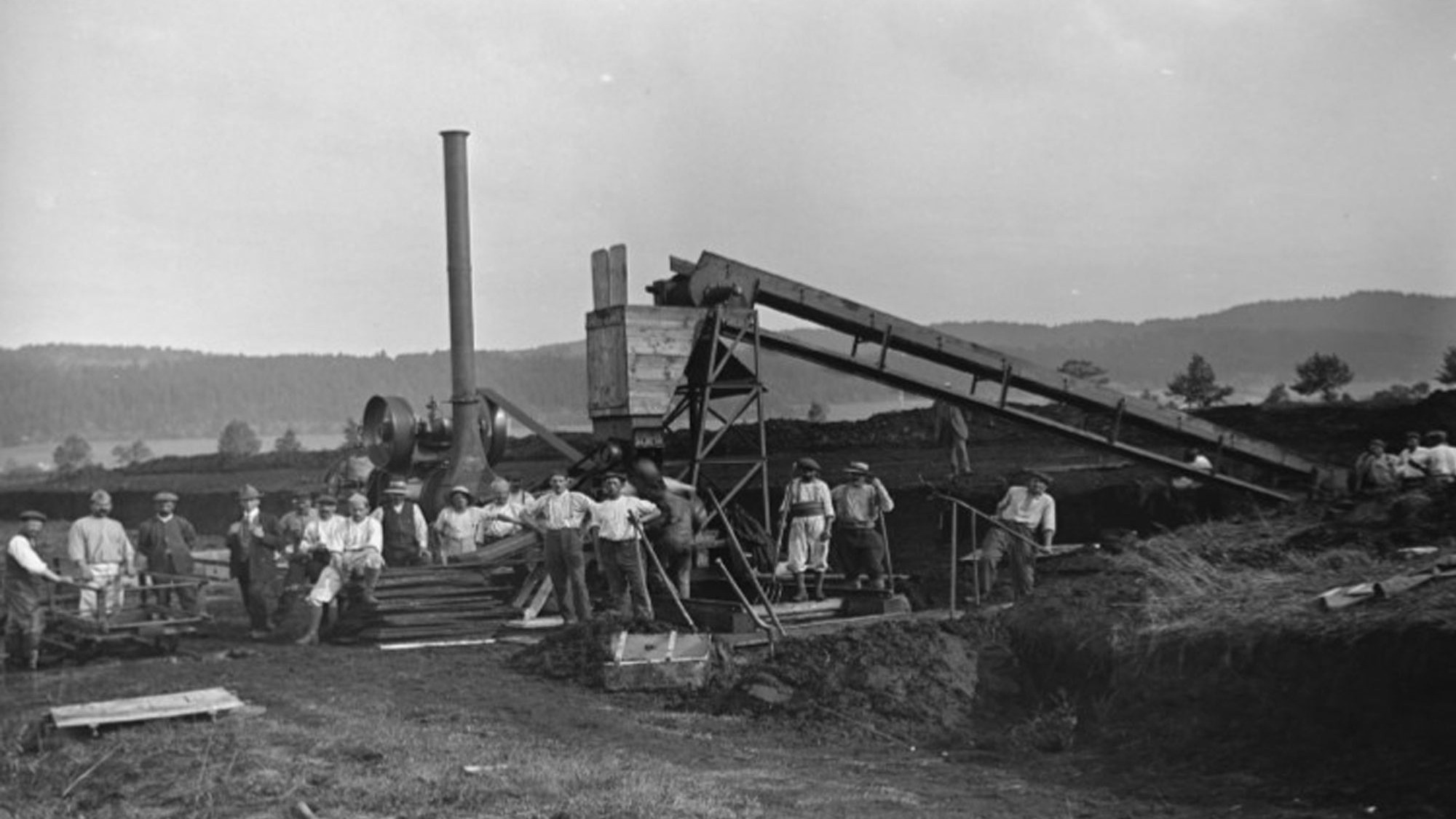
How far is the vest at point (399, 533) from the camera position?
1894 centimetres

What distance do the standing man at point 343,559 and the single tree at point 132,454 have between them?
31.5 metres

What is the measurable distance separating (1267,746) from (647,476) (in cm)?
859

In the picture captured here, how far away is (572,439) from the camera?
3241cm

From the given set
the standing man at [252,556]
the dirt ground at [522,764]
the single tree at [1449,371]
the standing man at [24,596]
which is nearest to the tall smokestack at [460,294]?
the standing man at [252,556]

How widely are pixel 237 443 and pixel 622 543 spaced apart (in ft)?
104

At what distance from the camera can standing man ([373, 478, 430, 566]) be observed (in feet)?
62.0

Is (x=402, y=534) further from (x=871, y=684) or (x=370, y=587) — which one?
(x=871, y=684)

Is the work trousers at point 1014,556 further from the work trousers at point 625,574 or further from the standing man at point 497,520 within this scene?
the standing man at point 497,520

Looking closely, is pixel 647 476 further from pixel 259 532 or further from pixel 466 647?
pixel 259 532

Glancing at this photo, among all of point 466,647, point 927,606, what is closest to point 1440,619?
point 927,606

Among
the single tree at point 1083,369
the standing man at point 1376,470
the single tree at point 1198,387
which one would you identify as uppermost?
the single tree at point 1083,369

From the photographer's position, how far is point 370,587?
55.0 ft

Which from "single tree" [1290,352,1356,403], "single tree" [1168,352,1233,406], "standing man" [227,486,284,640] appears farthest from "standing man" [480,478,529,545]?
"single tree" [1290,352,1356,403]

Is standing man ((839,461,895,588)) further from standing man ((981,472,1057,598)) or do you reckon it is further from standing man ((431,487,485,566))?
standing man ((431,487,485,566))
